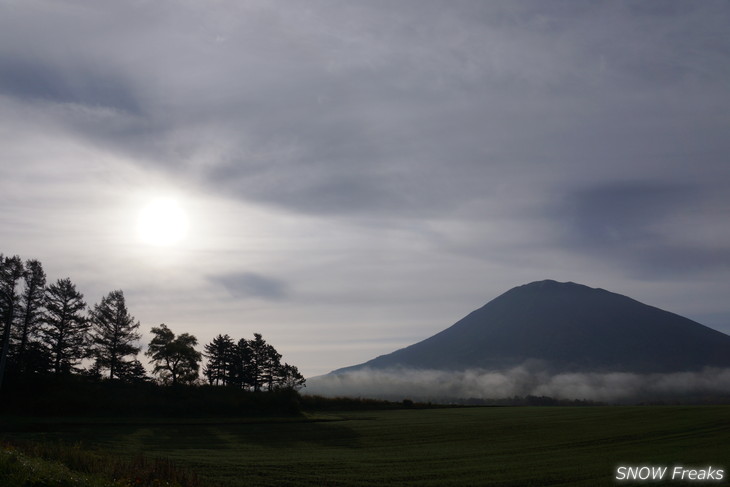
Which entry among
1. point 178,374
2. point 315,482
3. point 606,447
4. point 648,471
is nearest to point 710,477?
point 648,471

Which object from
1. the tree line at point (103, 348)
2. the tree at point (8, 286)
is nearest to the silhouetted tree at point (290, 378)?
the tree line at point (103, 348)

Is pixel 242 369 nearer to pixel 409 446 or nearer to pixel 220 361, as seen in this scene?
pixel 220 361

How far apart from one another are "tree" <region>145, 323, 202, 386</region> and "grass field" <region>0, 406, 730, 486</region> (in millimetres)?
19194

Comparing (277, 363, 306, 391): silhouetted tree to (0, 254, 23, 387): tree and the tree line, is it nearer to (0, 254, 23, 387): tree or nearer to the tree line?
the tree line

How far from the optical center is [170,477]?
72.9 ft

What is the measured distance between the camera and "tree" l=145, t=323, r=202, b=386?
83.9 m

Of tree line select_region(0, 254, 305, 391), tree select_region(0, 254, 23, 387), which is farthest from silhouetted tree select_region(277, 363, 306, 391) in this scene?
tree select_region(0, 254, 23, 387)

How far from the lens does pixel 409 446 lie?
42.8m

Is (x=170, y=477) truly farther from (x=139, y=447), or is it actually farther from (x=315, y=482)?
(x=139, y=447)

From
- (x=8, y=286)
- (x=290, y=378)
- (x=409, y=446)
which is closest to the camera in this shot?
(x=409, y=446)

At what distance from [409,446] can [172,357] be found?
53.5 m

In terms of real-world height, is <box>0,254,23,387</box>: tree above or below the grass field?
above

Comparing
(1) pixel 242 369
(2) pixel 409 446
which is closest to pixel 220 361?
(1) pixel 242 369

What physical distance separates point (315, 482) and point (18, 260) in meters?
60.9
